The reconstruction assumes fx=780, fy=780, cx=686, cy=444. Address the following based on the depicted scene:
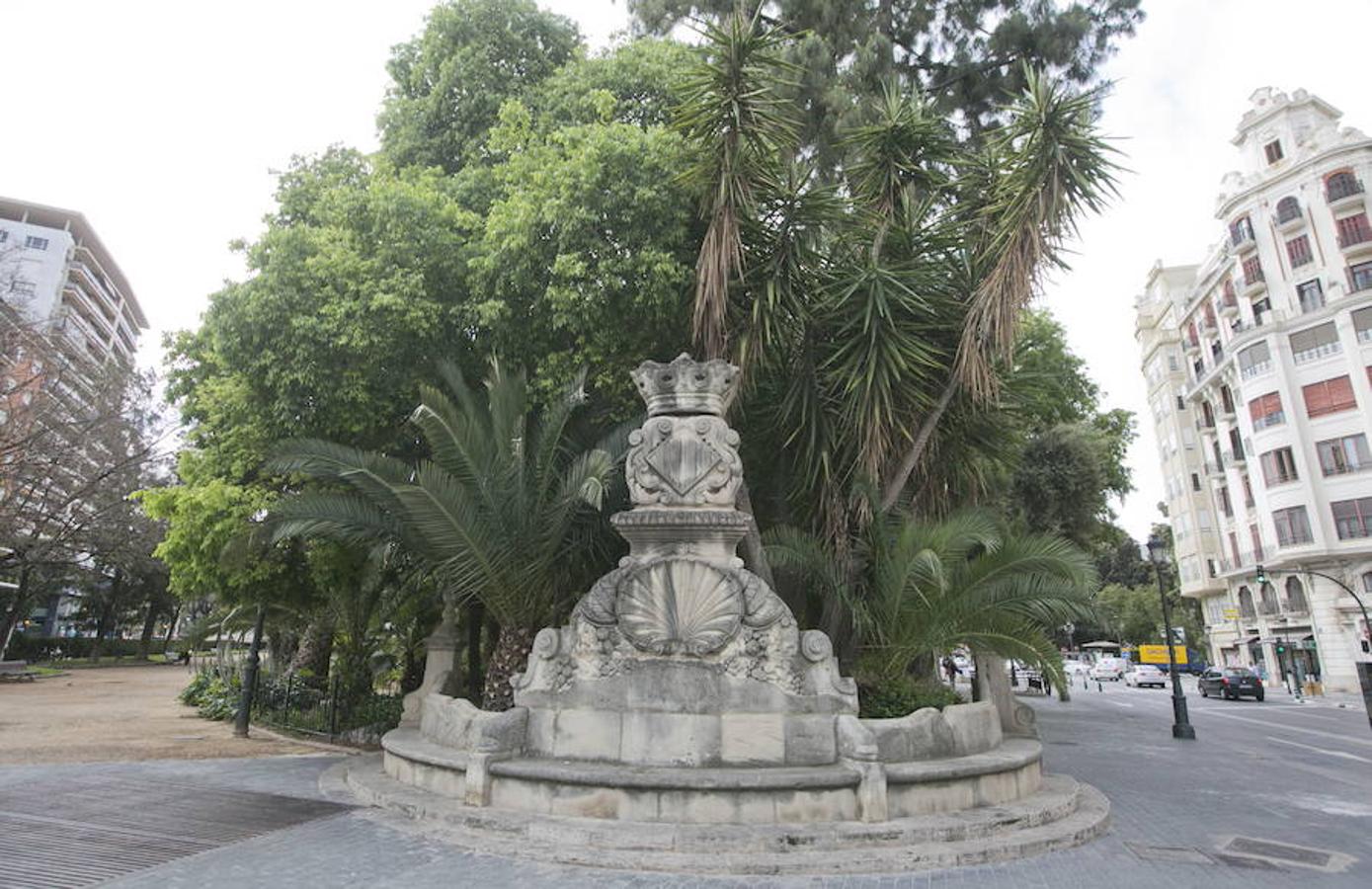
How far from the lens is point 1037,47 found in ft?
44.6

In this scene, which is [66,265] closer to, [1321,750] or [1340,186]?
[1321,750]

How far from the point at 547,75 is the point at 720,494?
948cm

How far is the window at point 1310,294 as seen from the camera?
1420 inches

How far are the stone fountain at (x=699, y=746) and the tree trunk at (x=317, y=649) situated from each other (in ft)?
25.7

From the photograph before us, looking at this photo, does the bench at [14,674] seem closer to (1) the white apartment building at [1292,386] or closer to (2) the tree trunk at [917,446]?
(2) the tree trunk at [917,446]

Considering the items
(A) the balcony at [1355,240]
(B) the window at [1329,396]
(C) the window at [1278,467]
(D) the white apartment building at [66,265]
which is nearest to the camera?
(B) the window at [1329,396]

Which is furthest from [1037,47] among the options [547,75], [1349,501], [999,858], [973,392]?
[1349,501]

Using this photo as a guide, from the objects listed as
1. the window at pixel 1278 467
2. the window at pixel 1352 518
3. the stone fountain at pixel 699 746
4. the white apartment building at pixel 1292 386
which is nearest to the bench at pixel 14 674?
the stone fountain at pixel 699 746

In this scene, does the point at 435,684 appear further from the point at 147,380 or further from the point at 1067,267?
the point at 147,380

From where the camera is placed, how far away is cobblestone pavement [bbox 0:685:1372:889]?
561cm

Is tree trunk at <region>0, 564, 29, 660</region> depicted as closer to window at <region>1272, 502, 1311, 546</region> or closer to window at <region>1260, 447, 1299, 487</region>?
window at <region>1272, 502, 1311, 546</region>

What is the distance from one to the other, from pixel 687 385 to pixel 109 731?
12.7m

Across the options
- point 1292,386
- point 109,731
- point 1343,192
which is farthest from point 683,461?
point 1343,192

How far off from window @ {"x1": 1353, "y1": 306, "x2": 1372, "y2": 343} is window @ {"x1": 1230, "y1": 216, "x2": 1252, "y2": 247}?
6.93 m
